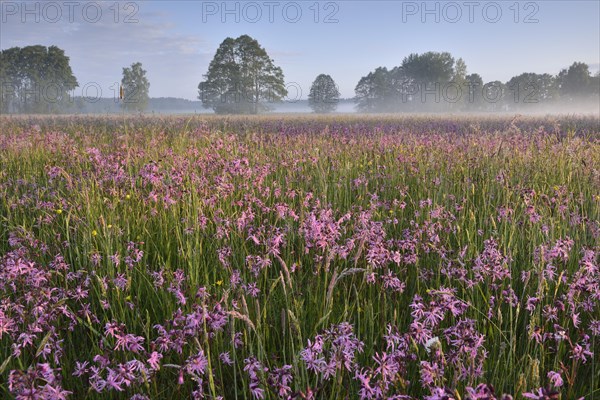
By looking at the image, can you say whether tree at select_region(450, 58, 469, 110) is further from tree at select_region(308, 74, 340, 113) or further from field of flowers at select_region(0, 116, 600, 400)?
field of flowers at select_region(0, 116, 600, 400)

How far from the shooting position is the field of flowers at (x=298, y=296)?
129 centimetres

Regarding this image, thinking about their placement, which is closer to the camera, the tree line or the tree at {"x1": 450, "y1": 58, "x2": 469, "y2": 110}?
the tree line

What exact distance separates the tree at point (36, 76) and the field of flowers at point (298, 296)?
7846 cm

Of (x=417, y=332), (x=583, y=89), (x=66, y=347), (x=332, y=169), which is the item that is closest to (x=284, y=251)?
(x=66, y=347)

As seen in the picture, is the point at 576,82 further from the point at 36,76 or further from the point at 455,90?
the point at 36,76

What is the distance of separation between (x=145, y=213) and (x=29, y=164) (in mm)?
3392

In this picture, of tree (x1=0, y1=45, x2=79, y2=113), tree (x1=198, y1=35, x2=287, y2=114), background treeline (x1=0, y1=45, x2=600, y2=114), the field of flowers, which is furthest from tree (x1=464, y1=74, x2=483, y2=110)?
the field of flowers

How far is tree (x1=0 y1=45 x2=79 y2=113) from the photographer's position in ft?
232

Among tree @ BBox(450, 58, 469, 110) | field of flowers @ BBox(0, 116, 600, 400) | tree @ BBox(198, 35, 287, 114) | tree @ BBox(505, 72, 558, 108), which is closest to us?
field of flowers @ BBox(0, 116, 600, 400)

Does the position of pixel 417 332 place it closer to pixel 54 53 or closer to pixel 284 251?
pixel 284 251

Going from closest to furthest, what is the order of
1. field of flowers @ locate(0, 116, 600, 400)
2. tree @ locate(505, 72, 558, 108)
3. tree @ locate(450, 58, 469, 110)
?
1. field of flowers @ locate(0, 116, 600, 400)
2. tree @ locate(450, 58, 469, 110)
3. tree @ locate(505, 72, 558, 108)

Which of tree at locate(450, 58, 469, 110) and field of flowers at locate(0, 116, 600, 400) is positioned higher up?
tree at locate(450, 58, 469, 110)

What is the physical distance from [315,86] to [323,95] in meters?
10.6

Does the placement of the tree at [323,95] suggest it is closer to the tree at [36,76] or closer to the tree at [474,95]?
the tree at [474,95]
